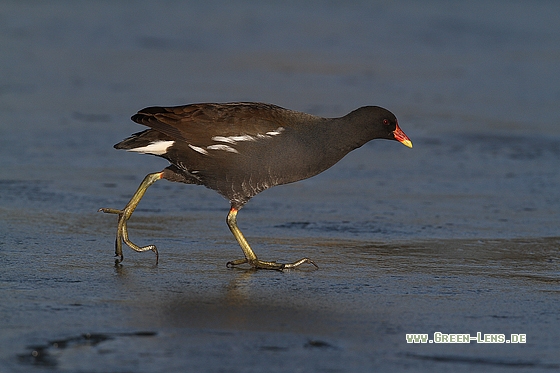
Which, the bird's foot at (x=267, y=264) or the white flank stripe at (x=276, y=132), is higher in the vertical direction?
the white flank stripe at (x=276, y=132)

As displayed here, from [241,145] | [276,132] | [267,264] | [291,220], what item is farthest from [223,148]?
[291,220]

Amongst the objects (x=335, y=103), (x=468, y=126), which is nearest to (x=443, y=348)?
(x=468, y=126)

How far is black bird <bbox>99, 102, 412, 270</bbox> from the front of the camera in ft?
20.6

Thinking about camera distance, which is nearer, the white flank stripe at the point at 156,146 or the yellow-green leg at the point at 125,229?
the yellow-green leg at the point at 125,229

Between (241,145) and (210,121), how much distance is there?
0.28 m

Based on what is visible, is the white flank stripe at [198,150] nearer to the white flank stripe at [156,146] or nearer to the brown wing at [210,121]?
the brown wing at [210,121]

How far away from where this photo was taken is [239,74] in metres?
15.1

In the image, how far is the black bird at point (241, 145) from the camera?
627cm

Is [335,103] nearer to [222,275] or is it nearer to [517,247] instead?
[517,247]

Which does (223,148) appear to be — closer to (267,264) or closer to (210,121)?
(210,121)

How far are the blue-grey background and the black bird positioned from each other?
486 mm

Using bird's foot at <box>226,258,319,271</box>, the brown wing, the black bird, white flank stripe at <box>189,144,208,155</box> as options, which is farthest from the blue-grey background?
the brown wing

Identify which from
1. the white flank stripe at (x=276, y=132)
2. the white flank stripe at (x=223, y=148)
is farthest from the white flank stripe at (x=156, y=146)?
the white flank stripe at (x=276, y=132)

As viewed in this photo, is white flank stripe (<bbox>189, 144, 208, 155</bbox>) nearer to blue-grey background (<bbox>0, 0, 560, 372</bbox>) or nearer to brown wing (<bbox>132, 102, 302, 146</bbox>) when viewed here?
brown wing (<bbox>132, 102, 302, 146</bbox>)
